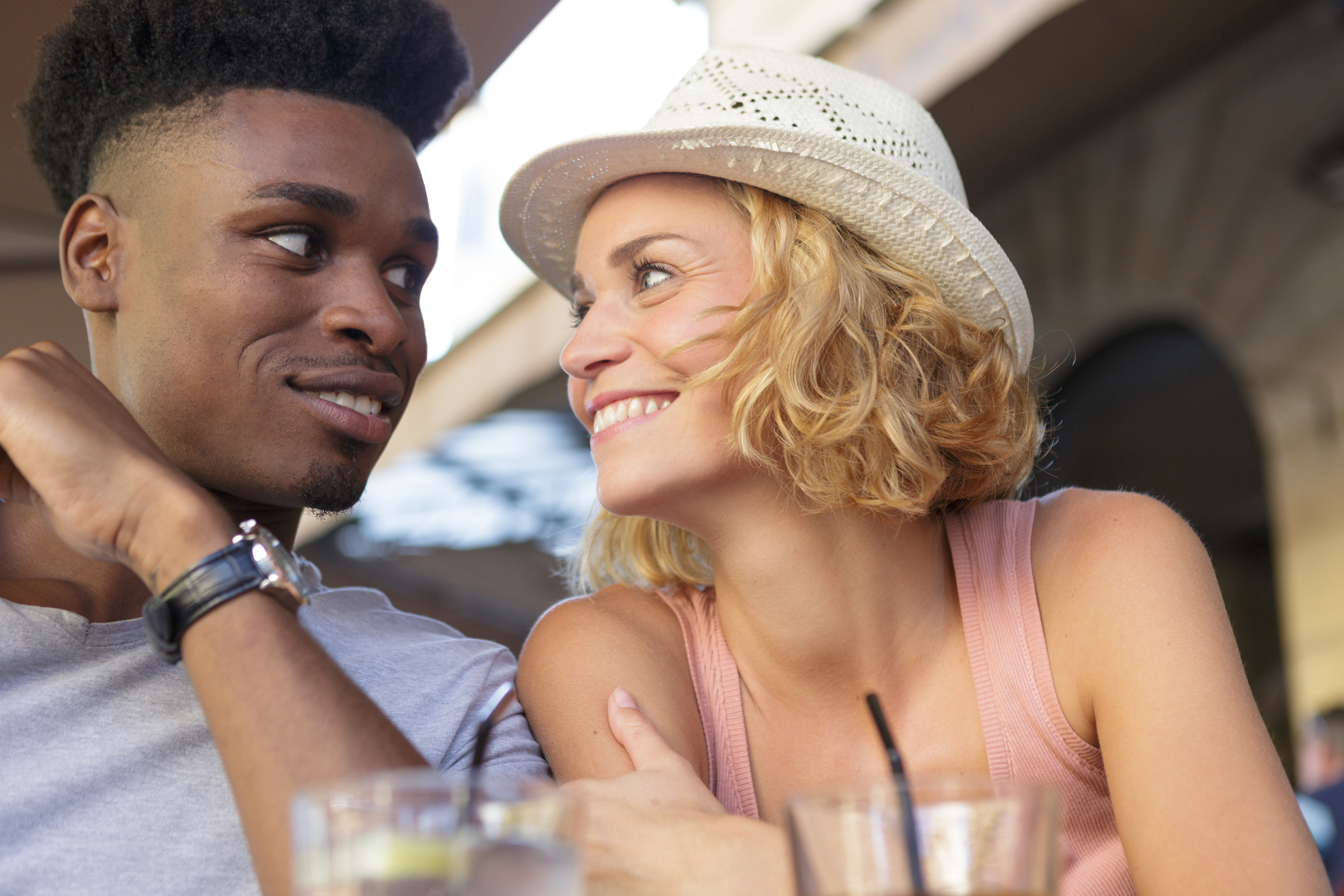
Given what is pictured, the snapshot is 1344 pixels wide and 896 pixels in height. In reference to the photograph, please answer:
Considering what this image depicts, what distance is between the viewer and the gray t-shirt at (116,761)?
4.85 ft

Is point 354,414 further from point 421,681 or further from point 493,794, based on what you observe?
point 493,794

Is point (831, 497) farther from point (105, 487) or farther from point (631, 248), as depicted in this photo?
point (105, 487)

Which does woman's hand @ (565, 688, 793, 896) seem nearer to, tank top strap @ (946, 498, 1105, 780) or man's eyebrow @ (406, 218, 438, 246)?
tank top strap @ (946, 498, 1105, 780)

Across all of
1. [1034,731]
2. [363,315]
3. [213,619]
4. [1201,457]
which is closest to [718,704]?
[1034,731]

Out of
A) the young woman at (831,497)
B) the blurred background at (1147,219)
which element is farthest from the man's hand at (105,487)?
the blurred background at (1147,219)

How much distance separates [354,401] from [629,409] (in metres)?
0.44

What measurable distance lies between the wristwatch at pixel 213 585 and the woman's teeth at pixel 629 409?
695 mm

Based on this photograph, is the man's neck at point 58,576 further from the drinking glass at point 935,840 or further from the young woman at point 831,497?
the drinking glass at point 935,840

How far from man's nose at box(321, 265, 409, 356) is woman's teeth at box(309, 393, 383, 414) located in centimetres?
8

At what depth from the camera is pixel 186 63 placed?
199 centimetres

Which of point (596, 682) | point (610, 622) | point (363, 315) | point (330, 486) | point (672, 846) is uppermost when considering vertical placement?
point (363, 315)

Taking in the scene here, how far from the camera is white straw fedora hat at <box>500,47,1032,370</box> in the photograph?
1.88m

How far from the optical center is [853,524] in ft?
6.46

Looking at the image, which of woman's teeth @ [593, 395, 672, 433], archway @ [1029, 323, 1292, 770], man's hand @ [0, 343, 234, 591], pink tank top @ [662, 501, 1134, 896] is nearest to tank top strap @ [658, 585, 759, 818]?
pink tank top @ [662, 501, 1134, 896]
